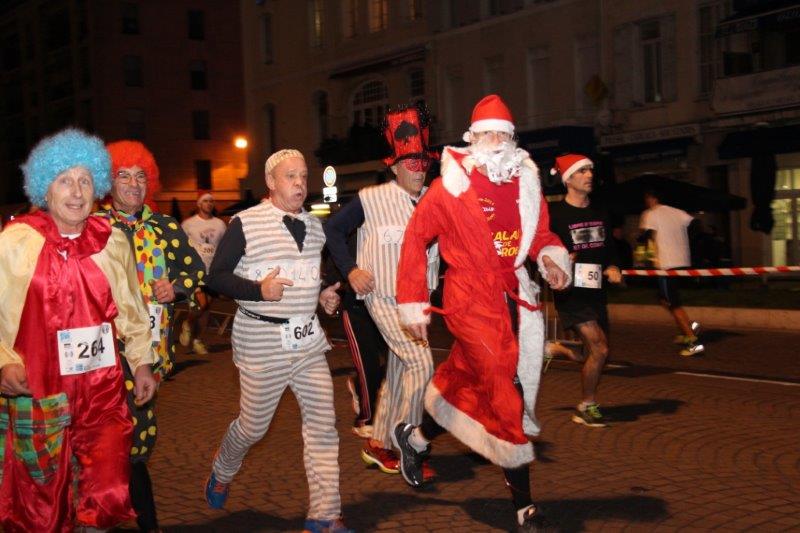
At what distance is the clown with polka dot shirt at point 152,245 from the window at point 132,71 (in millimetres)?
52010

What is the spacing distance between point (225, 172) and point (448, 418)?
52.6 metres

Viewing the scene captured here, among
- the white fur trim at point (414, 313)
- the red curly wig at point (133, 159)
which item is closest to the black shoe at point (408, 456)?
the white fur trim at point (414, 313)

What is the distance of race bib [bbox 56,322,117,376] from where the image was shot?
4.04m

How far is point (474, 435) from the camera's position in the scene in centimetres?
525

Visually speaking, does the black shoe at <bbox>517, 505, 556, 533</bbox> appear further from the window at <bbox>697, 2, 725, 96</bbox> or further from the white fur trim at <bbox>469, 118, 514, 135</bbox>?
the window at <bbox>697, 2, 725, 96</bbox>

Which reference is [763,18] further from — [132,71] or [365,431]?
[132,71]

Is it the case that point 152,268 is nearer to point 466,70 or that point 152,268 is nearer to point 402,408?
point 402,408

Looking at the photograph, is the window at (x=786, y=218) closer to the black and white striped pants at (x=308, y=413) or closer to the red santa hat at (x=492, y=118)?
the red santa hat at (x=492, y=118)

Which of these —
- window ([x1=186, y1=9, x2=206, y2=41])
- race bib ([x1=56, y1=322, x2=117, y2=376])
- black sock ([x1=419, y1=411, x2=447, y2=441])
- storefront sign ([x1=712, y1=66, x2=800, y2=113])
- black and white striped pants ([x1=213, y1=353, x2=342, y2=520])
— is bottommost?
black sock ([x1=419, y1=411, x2=447, y2=441])

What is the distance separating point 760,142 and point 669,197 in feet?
15.5

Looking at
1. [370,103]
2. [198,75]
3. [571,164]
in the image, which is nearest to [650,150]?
[370,103]

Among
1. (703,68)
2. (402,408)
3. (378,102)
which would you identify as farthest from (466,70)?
(402,408)

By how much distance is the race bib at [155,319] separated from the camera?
5.19m

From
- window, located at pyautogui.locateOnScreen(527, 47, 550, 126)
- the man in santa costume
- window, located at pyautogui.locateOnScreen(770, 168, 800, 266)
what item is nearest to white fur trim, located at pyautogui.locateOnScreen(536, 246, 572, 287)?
the man in santa costume
